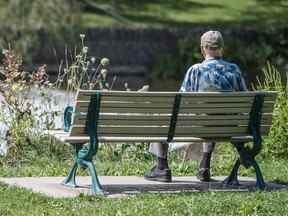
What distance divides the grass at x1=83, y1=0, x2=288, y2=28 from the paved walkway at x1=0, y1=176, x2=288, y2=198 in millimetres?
23807

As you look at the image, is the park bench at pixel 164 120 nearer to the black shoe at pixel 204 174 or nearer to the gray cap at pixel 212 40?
the black shoe at pixel 204 174

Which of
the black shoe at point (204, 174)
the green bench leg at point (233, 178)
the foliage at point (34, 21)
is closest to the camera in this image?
the green bench leg at point (233, 178)

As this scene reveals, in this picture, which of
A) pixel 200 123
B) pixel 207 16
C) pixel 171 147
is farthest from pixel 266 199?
pixel 207 16

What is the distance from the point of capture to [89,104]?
30.0 feet

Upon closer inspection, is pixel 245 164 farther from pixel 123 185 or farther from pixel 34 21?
pixel 34 21

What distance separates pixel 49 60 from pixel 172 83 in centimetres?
354

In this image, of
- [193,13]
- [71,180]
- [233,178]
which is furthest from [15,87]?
[193,13]

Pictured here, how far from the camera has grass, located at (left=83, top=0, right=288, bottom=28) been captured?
1388 inches

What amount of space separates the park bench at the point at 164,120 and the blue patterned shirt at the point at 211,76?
0.25m

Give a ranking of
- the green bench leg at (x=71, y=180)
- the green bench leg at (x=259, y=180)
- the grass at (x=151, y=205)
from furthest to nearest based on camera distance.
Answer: the green bench leg at (x=259, y=180) < the green bench leg at (x=71, y=180) < the grass at (x=151, y=205)

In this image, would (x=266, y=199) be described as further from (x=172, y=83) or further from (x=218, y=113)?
(x=172, y=83)

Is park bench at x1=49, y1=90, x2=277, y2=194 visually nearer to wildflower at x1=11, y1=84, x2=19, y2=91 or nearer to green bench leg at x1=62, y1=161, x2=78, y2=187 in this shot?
green bench leg at x1=62, y1=161, x2=78, y2=187

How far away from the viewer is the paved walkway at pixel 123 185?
9359 millimetres

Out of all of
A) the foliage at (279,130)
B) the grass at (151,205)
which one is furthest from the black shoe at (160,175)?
the foliage at (279,130)
